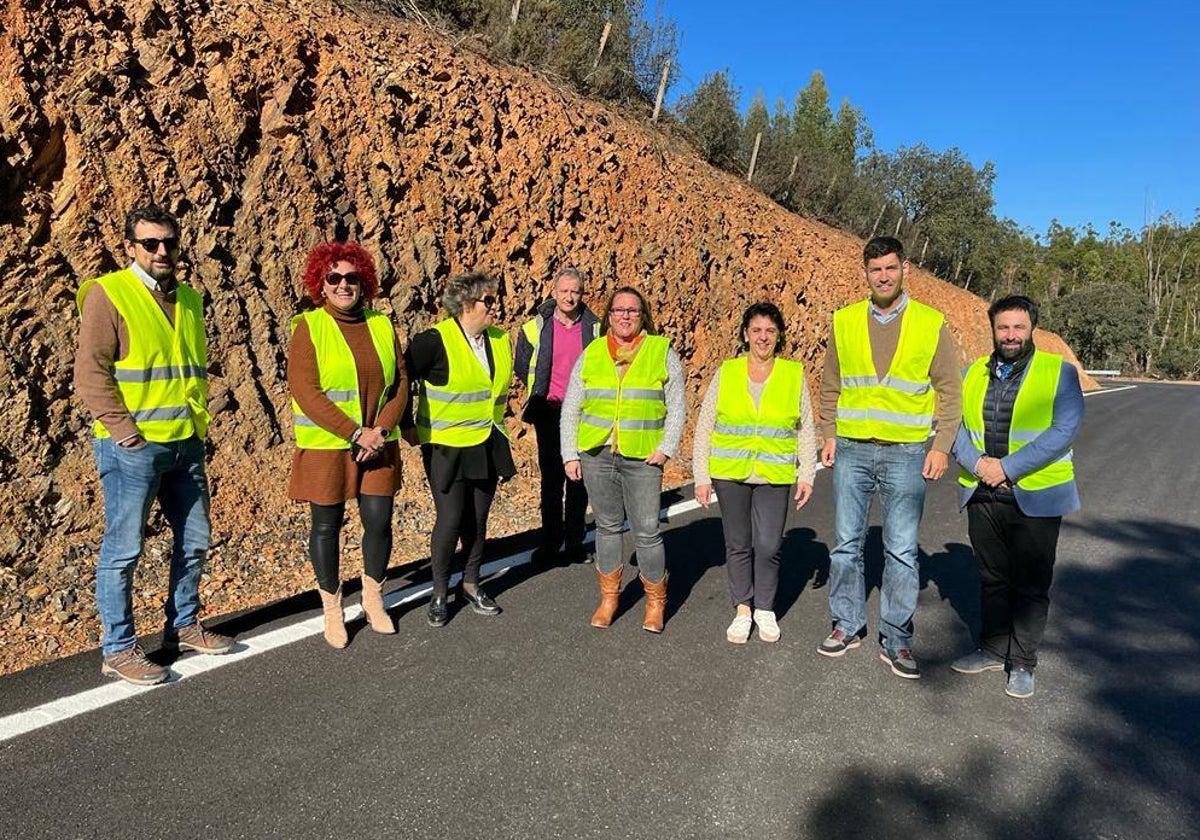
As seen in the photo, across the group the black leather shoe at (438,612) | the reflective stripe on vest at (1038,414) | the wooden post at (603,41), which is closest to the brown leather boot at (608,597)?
the black leather shoe at (438,612)

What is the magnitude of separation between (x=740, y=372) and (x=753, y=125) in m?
21.7

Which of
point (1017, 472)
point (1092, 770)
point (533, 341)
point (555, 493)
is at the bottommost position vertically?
point (1092, 770)

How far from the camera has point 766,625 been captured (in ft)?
14.3

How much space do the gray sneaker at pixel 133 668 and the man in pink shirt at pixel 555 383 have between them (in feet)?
8.70

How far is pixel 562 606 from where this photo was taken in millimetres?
4727

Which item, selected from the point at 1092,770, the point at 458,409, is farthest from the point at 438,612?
the point at 1092,770

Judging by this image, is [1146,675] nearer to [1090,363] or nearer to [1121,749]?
[1121,749]

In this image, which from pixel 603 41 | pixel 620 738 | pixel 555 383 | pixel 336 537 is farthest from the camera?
pixel 603 41

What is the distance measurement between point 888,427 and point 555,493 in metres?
2.69

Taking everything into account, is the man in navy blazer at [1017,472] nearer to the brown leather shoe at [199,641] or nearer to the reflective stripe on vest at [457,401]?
the reflective stripe on vest at [457,401]

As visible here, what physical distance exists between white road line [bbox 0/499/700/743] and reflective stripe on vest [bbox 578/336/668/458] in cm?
163

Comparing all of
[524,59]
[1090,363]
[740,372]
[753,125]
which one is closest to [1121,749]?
[740,372]

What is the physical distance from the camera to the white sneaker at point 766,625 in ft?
14.1

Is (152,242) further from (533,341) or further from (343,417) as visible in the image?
(533,341)
